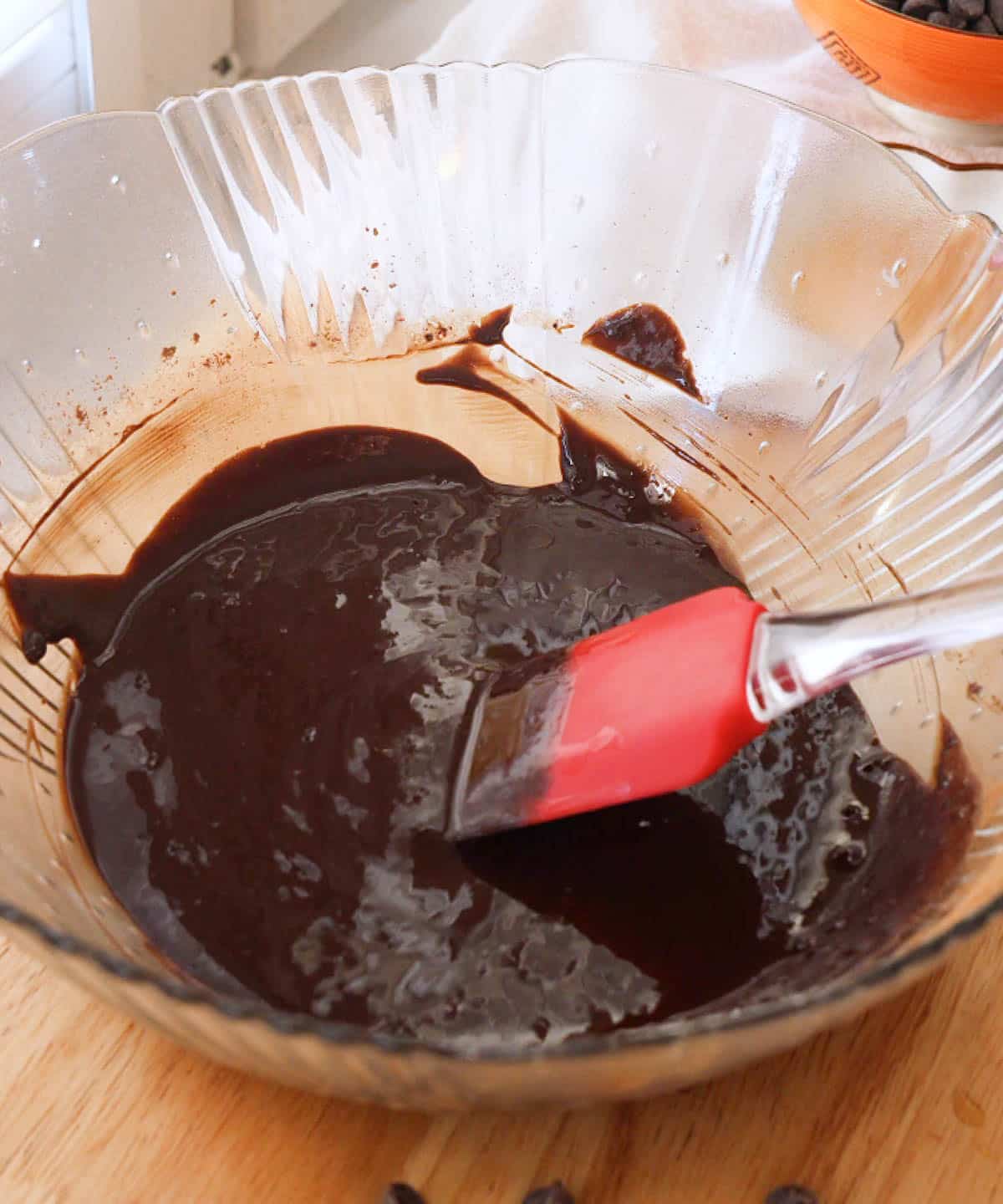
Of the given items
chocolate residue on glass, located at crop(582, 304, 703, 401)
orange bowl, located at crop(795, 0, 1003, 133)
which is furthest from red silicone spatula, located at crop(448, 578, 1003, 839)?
orange bowl, located at crop(795, 0, 1003, 133)

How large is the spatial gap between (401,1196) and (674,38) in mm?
1313

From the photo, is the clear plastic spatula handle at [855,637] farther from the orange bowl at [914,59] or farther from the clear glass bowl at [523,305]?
the orange bowl at [914,59]

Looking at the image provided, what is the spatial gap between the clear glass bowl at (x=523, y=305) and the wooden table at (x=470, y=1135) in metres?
0.22

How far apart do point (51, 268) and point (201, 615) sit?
29 centimetres

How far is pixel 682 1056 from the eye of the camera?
2.27ft

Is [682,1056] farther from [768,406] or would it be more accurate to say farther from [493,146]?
[493,146]

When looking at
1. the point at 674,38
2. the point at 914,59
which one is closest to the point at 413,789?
the point at 914,59

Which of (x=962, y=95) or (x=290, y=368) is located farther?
(x=962, y=95)

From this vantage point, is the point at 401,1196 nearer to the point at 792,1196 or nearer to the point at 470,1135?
the point at 470,1135

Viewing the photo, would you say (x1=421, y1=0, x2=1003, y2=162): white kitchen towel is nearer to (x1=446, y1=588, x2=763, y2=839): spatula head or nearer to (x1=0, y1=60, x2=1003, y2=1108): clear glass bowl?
(x1=0, y1=60, x2=1003, y2=1108): clear glass bowl

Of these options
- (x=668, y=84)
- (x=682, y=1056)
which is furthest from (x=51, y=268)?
(x=682, y=1056)

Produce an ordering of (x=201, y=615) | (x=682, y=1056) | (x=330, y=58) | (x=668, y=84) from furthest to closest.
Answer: (x=330, y=58), (x=668, y=84), (x=201, y=615), (x=682, y=1056)

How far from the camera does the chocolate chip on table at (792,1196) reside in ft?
2.76

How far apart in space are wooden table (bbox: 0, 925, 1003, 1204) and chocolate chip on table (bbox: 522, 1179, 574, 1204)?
0.01 m
